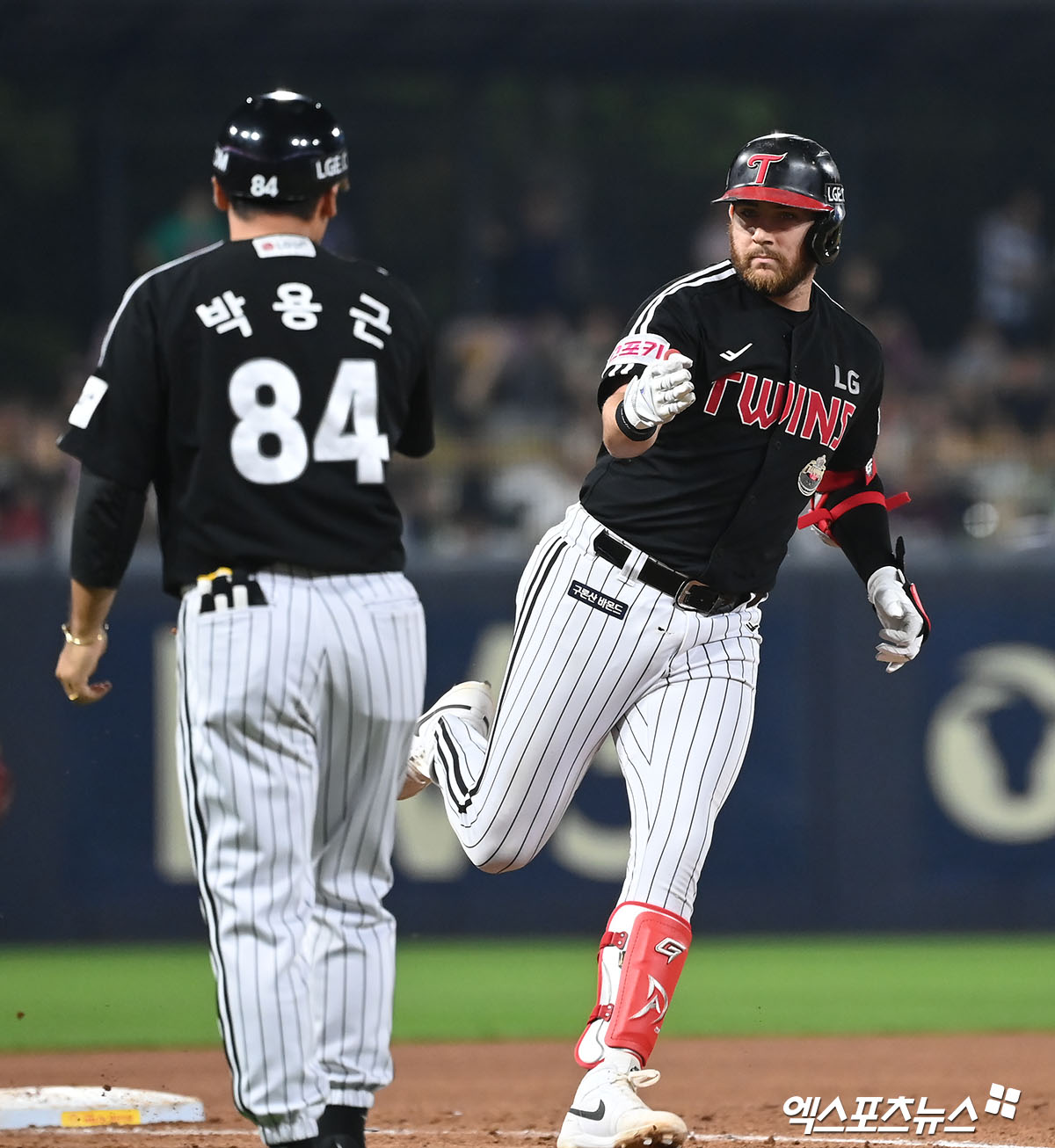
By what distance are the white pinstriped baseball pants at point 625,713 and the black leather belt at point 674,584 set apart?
0.02 metres

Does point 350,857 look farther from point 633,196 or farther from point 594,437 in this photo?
point 633,196

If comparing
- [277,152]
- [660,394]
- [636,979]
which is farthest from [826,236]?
[636,979]

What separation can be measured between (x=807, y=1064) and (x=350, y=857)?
288 cm

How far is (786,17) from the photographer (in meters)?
12.5

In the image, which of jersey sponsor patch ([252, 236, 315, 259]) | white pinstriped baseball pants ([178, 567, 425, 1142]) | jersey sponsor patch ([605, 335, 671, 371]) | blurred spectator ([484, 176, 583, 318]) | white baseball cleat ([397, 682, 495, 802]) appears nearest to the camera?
white pinstriped baseball pants ([178, 567, 425, 1142])

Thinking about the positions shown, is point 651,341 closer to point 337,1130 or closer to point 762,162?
point 762,162

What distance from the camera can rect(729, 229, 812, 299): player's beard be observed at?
4.47 metres

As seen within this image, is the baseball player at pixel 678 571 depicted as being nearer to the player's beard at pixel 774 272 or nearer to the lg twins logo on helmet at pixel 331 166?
the player's beard at pixel 774 272

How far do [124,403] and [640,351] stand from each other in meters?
1.18

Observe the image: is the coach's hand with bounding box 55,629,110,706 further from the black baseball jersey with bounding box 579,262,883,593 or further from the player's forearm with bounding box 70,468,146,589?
the black baseball jersey with bounding box 579,262,883,593

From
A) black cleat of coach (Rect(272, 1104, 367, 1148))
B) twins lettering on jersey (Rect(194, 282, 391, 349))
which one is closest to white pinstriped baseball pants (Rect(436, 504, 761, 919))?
black cleat of coach (Rect(272, 1104, 367, 1148))

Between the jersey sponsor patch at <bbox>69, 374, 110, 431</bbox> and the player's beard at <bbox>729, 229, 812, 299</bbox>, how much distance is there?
5.00 ft


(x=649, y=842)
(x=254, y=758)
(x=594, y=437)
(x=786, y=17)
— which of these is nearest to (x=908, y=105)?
(x=786, y=17)

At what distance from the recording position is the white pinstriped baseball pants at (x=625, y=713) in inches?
173
